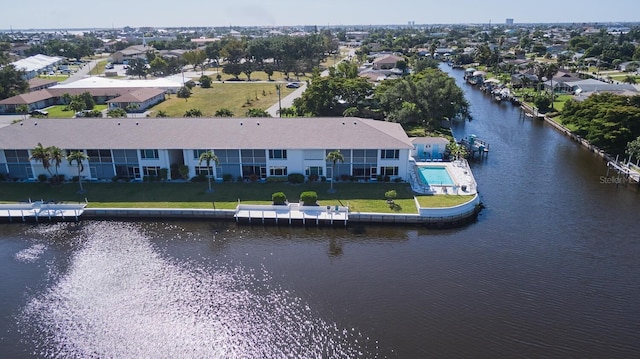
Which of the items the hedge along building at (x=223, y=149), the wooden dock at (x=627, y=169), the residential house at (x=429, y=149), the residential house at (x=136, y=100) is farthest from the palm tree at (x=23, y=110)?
the wooden dock at (x=627, y=169)

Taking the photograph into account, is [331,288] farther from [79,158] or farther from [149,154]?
[79,158]

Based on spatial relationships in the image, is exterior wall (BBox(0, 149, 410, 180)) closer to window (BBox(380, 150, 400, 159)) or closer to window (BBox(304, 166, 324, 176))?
window (BBox(304, 166, 324, 176))

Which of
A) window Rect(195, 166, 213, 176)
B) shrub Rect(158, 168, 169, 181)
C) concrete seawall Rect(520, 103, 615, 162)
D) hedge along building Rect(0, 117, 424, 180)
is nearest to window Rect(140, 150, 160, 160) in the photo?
hedge along building Rect(0, 117, 424, 180)

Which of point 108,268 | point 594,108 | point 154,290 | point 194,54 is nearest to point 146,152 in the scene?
point 108,268

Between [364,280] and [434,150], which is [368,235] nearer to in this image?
[364,280]

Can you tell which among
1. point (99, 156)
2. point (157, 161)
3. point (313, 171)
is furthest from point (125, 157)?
point (313, 171)

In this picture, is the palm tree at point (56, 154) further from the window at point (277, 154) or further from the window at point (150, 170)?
the window at point (277, 154)
